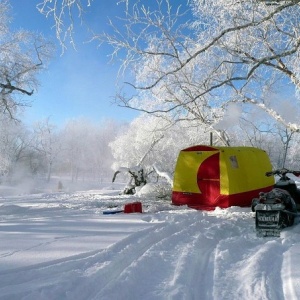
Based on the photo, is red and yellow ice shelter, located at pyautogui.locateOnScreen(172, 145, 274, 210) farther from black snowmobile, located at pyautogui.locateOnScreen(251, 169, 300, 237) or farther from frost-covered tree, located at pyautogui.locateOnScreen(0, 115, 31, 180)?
frost-covered tree, located at pyautogui.locateOnScreen(0, 115, 31, 180)

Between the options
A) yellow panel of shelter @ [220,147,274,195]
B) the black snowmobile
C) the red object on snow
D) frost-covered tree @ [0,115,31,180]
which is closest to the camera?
the black snowmobile

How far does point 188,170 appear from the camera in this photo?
32.3ft

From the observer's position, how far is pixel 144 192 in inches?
490

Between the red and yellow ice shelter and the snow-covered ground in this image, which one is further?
the red and yellow ice shelter

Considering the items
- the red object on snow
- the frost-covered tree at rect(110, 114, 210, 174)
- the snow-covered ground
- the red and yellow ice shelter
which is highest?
the frost-covered tree at rect(110, 114, 210, 174)

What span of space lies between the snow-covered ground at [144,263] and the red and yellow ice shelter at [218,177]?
3.10 meters

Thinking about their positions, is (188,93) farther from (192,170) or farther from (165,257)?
(165,257)

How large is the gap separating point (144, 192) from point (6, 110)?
936 centimetres

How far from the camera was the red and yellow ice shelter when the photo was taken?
29.3ft

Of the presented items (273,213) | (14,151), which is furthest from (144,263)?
(14,151)

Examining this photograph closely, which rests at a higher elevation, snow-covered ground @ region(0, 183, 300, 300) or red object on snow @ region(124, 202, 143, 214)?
red object on snow @ region(124, 202, 143, 214)

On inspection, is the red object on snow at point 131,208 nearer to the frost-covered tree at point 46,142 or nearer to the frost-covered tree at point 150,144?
the frost-covered tree at point 150,144

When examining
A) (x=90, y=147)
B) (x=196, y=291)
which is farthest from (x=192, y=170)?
(x=90, y=147)

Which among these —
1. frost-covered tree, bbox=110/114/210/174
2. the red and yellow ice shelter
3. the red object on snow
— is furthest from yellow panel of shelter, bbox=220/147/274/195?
frost-covered tree, bbox=110/114/210/174
